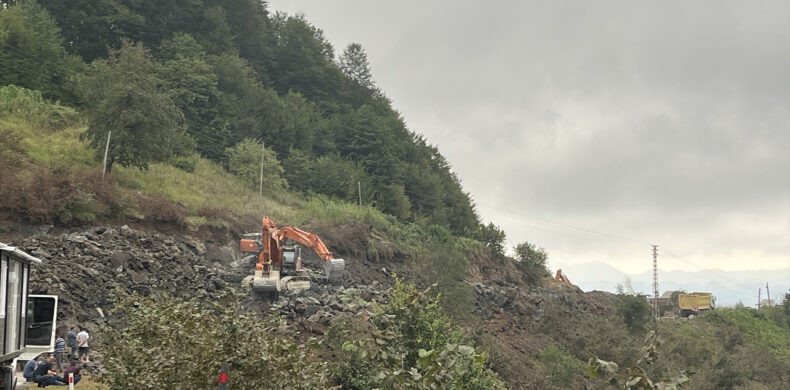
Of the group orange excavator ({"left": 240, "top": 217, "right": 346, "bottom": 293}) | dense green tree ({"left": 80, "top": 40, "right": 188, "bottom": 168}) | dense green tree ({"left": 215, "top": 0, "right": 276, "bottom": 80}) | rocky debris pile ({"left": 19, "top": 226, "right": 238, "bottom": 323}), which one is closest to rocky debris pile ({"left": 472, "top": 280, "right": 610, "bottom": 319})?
orange excavator ({"left": 240, "top": 217, "right": 346, "bottom": 293})

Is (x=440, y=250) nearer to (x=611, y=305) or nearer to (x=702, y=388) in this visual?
(x=702, y=388)

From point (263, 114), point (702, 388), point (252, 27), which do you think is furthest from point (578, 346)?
point (252, 27)

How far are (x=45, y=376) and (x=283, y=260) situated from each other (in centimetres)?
1929

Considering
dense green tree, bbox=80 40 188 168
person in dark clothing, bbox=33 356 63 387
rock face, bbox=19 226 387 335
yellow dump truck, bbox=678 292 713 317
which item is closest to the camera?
person in dark clothing, bbox=33 356 63 387

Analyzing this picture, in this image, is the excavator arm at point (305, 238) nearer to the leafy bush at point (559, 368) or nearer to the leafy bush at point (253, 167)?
the leafy bush at point (559, 368)

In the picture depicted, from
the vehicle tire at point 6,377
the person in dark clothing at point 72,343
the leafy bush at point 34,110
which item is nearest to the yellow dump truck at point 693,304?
the leafy bush at point 34,110

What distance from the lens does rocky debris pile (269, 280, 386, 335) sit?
32.8m

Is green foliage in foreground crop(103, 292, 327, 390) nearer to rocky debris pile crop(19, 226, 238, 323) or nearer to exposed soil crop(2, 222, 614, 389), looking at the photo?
exposed soil crop(2, 222, 614, 389)

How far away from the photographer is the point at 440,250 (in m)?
44.2

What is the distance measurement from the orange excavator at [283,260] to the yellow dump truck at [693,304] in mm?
64652

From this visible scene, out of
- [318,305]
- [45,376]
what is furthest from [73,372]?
[318,305]

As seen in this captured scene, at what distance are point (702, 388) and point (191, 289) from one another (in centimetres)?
2792

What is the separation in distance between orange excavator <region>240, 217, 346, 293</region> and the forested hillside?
1179 cm

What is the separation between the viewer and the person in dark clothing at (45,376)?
2131cm
